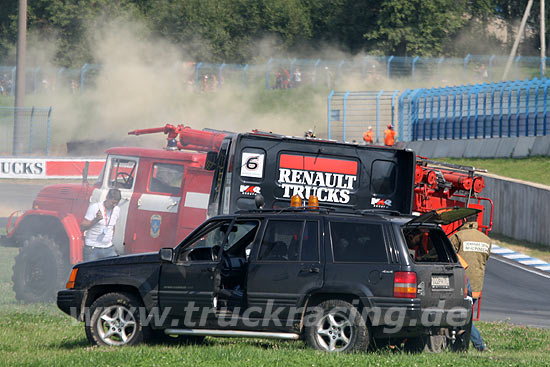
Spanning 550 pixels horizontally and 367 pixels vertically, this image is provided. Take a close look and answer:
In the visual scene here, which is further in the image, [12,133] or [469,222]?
[12,133]

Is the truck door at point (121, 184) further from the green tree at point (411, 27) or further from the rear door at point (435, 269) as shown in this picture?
the green tree at point (411, 27)

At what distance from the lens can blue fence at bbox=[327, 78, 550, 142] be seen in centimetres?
3009

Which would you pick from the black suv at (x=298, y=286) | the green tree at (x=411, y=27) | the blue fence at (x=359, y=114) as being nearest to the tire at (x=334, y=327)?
the black suv at (x=298, y=286)

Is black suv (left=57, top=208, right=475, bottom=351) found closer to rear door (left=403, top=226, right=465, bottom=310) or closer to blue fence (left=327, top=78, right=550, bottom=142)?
rear door (left=403, top=226, right=465, bottom=310)

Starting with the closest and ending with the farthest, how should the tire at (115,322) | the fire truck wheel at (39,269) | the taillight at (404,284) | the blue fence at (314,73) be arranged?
the taillight at (404,284)
the tire at (115,322)
the fire truck wheel at (39,269)
the blue fence at (314,73)

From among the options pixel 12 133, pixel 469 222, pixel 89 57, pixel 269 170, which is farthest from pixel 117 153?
pixel 89 57

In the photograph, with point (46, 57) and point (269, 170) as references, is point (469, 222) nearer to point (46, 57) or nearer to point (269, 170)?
point (269, 170)

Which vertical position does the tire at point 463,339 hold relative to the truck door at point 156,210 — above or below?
below

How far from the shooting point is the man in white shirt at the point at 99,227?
14.0 m

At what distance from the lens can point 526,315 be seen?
15.1 metres

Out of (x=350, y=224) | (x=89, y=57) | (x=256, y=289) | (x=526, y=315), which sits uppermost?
(x=89, y=57)

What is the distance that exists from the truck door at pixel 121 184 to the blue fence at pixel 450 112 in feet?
59.2

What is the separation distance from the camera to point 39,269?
48.3 feet

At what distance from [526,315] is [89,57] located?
159 feet
